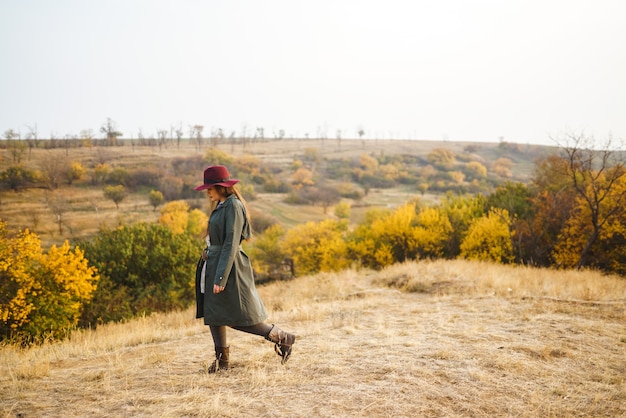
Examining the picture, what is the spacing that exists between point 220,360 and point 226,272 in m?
1.19

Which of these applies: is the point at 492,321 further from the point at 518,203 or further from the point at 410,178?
the point at 410,178

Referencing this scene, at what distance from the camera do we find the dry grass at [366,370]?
372cm

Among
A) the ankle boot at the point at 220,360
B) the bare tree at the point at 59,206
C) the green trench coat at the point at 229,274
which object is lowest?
the bare tree at the point at 59,206

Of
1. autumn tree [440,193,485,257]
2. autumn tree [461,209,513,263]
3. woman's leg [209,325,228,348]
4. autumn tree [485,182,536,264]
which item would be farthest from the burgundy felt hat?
autumn tree [440,193,485,257]

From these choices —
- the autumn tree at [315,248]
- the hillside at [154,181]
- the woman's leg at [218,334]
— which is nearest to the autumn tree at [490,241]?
the autumn tree at [315,248]

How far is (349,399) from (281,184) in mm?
92065

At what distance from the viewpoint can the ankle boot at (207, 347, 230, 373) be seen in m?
4.56

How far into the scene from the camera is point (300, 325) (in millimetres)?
7488

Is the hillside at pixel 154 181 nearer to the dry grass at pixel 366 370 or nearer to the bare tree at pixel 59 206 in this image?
the bare tree at pixel 59 206

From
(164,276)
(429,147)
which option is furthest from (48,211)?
(429,147)

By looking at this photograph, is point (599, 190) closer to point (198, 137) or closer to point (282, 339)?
point (282, 339)

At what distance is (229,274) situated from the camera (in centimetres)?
421

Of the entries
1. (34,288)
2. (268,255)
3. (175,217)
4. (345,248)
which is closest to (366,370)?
(34,288)

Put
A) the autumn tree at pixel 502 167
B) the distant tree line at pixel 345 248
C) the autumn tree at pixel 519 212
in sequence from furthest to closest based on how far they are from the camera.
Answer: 1. the autumn tree at pixel 502 167
2. the autumn tree at pixel 519 212
3. the distant tree line at pixel 345 248
